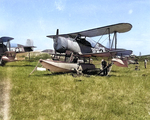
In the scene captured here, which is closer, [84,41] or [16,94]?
[16,94]

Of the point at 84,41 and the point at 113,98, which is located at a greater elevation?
the point at 84,41

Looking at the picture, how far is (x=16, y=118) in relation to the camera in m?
3.17

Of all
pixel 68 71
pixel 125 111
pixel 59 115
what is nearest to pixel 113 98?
pixel 125 111

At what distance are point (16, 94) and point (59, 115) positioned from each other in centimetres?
240

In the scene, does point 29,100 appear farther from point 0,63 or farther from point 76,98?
point 0,63

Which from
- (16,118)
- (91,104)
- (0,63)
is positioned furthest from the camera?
(0,63)

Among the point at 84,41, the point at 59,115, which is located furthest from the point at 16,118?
the point at 84,41

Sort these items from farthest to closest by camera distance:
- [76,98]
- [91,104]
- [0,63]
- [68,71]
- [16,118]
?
[0,63], [68,71], [76,98], [91,104], [16,118]

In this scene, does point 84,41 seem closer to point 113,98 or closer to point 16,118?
point 113,98

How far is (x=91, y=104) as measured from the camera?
435cm

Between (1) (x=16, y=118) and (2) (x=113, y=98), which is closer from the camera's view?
(1) (x=16, y=118)

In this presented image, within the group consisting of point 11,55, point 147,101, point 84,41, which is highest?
point 84,41

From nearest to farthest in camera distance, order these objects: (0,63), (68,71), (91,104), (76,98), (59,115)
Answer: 1. (59,115)
2. (91,104)
3. (76,98)
4. (68,71)
5. (0,63)

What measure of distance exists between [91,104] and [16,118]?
2314mm
